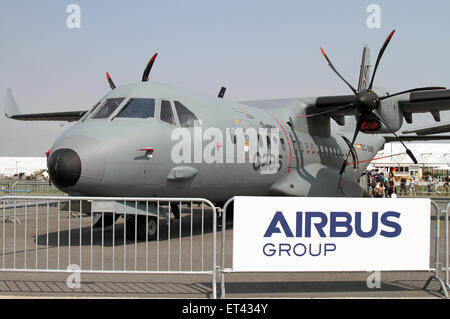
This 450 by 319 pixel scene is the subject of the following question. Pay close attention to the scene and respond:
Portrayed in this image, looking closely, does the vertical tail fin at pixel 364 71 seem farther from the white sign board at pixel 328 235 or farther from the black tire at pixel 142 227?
the white sign board at pixel 328 235

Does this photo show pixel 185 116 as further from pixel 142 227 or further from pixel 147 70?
pixel 142 227

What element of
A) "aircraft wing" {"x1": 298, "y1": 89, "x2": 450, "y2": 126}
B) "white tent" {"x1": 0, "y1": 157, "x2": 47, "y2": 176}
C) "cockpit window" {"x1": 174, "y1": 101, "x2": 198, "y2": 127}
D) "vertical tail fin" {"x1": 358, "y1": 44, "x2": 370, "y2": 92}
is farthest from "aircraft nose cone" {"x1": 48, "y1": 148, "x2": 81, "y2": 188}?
"white tent" {"x1": 0, "y1": 157, "x2": 47, "y2": 176}

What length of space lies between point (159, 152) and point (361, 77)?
25.9ft

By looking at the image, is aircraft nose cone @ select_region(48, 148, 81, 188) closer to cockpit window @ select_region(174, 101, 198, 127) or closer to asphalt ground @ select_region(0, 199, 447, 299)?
asphalt ground @ select_region(0, 199, 447, 299)

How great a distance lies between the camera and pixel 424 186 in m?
41.3

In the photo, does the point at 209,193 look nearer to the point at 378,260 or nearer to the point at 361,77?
the point at 378,260

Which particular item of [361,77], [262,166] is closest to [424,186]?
[361,77]

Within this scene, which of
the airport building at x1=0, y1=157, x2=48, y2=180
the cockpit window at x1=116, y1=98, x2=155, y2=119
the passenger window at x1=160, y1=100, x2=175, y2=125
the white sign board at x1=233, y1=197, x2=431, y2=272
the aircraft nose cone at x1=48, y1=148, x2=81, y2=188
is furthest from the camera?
the airport building at x1=0, y1=157, x2=48, y2=180

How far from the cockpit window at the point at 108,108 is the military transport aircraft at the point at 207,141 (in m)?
0.03

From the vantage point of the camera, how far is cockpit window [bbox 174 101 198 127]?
31.8 feet

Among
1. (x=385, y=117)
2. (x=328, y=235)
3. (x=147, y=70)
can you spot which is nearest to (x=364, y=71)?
(x=385, y=117)

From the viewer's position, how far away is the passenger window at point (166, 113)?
9395 millimetres

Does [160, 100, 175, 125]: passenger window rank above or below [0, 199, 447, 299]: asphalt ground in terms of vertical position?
above

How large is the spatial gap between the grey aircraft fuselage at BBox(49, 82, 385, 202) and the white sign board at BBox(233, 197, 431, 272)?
341cm
